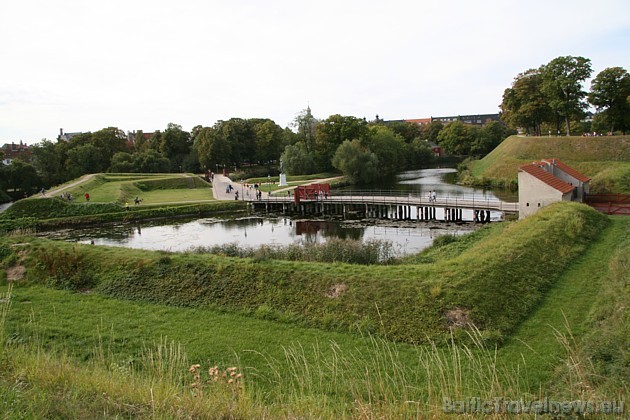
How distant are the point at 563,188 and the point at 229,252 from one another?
2075 centimetres

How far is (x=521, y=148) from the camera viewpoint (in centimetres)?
6050

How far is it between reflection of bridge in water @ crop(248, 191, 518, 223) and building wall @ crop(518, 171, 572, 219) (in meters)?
3.17

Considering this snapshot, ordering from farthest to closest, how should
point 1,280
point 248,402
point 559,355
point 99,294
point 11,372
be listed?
1. point 1,280
2. point 99,294
3. point 559,355
4. point 11,372
5. point 248,402

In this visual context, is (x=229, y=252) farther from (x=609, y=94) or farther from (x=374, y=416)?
(x=609, y=94)

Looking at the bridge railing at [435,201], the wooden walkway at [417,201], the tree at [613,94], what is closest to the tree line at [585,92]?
the tree at [613,94]

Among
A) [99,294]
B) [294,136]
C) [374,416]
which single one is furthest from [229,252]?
[294,136]

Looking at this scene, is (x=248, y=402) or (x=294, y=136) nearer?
(x=248, y=402)

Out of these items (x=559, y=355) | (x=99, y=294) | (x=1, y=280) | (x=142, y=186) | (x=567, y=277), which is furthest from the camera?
(x=142, y=186)

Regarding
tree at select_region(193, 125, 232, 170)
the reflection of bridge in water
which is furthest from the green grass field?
tree at select_region(193, 125, 232, 170)

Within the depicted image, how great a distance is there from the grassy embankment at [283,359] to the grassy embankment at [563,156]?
109 feet

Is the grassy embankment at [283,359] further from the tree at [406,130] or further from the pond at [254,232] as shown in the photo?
the tree at [406,130]

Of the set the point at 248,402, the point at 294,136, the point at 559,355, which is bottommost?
the point at 559,355

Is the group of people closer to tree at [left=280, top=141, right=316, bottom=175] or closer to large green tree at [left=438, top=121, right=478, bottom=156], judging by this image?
tree at [left=280, top=141, right=316, bottom=175]

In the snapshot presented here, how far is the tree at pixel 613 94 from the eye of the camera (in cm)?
5206
